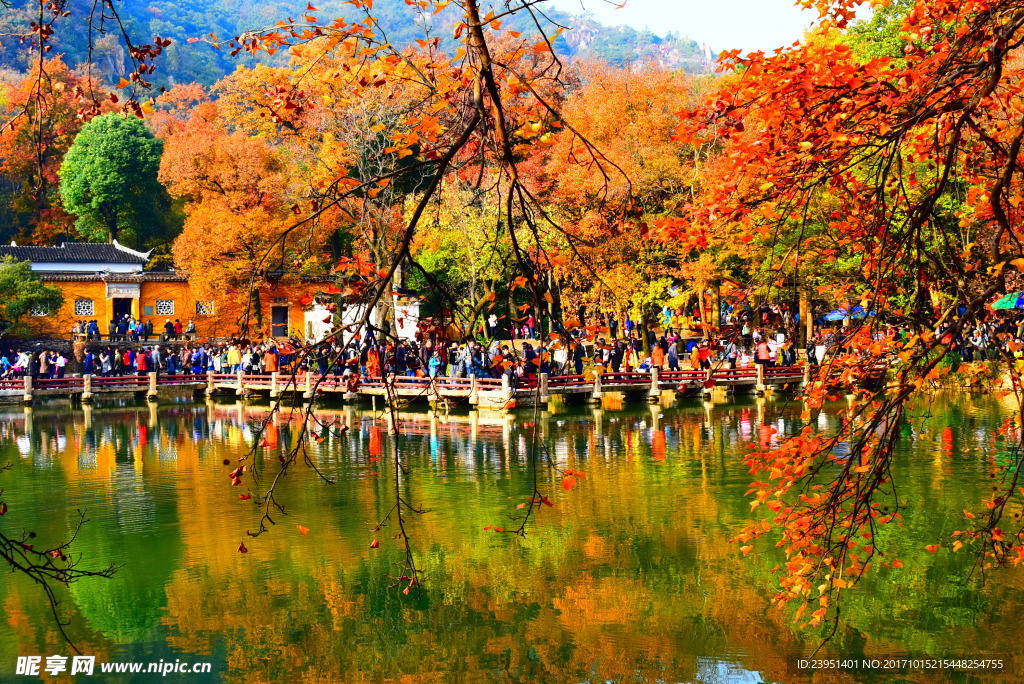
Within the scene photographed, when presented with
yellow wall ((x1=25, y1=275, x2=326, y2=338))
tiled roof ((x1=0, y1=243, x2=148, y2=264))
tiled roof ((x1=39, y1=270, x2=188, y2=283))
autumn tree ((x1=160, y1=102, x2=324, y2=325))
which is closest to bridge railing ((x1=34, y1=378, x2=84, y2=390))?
autumn tree ((x1=160, y1=102, x2=324, y2=325))

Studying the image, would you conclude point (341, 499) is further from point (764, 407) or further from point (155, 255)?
point (155, 255)

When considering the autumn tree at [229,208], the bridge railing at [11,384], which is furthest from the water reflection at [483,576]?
the autumn tree at [229,208]

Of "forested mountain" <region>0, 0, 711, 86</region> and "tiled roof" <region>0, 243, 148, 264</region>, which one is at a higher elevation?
"forested mountain" <region>0, 0, 711, 86</region>

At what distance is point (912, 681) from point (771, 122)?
4.77 metres

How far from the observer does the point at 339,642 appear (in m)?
9.53

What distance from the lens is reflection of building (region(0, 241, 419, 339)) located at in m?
37.9

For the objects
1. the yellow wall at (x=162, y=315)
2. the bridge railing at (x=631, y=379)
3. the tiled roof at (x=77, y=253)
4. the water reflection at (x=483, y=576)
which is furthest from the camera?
the tiled roof at (x=77, y=253)

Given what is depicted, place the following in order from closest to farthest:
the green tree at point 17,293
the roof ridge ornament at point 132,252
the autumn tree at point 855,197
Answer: the autumn tree at point 855,197 → the green tree at point 17,293 → the roof ridge ornament at point 132,252

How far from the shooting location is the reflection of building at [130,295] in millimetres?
37875

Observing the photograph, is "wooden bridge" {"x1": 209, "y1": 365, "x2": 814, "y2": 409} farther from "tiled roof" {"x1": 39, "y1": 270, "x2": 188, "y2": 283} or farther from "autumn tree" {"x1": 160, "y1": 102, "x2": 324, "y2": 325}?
"tiled roof" {"x1": 39, "y1": 270, "x2": 188, "y2": 283}

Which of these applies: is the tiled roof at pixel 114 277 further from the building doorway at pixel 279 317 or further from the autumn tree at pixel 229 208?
the building doorway at pixel 279 317

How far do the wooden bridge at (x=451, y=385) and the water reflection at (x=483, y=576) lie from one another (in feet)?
21.5

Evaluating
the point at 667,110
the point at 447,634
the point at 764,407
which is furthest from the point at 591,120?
the point at 447,634

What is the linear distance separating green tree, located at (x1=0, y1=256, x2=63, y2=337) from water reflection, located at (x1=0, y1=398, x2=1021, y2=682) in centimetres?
1744
